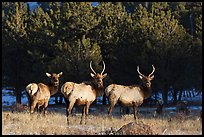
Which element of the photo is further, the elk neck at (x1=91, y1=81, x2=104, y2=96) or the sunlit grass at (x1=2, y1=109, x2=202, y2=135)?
the elk neck at (x1=91, y1=81, x2=104, y2=96)

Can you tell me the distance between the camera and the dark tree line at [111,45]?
30484 millimetres

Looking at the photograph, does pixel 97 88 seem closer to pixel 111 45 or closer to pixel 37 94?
pixel 37 94

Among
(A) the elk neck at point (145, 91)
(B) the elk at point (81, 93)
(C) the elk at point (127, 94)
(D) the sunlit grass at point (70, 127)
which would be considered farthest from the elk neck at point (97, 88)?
(A) the elk neck at point (145, 91)

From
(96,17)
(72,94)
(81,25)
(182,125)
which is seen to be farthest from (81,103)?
(96,17)

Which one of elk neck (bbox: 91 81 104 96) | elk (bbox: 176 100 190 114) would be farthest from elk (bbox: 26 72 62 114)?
elk (bbox: 176 100 190 114)

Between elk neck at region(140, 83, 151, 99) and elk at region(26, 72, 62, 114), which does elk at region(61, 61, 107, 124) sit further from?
elk neck at region(140, 83, 151, 99)

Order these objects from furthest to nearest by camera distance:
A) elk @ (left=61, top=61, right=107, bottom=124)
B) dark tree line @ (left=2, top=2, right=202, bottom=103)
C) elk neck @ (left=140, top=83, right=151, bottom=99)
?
dark tree line @ (left=2, top=2, right=202, bottom=103)
elk neck @ (left=140, top=83, right=151, bottom=99)
elk @ (left=61, top=61, right=107, bottom=124)

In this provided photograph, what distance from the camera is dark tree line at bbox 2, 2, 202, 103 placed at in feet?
100

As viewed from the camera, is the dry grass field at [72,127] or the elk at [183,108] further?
the elk at [183,108]

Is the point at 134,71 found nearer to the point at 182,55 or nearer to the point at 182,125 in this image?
the point at 182,55

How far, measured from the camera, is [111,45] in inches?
1272

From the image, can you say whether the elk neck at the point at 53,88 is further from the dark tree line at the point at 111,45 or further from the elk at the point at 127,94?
the dark tree line at the point at 111,45

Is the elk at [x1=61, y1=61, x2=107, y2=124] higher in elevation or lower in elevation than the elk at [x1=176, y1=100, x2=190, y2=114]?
higher

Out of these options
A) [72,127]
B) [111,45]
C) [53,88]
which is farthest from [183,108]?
[72,127]
